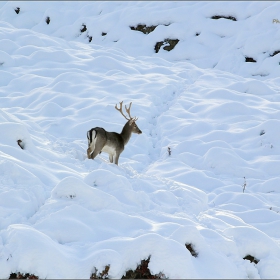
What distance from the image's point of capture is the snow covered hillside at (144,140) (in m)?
5.27

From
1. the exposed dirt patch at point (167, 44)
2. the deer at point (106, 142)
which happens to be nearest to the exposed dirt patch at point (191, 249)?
the deer at point (106, 142)

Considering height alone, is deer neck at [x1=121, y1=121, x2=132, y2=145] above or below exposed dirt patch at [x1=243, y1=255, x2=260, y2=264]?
above

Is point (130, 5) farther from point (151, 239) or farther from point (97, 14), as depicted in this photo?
point (151, 239)

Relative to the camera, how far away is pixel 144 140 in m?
13.1

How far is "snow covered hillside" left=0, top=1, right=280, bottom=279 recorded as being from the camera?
17.3 ft

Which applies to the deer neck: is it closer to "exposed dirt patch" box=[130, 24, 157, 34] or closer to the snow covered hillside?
the snow covered hillside

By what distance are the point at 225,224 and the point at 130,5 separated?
22.8m

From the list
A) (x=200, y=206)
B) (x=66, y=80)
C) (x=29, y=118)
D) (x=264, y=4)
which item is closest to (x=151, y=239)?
(x=200, y=206)

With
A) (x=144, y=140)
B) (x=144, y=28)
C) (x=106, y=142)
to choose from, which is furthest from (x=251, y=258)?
(x=144, y=28)

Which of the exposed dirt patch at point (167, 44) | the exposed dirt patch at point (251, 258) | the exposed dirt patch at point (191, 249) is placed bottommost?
the exposed dirt patch at point (191, 249)

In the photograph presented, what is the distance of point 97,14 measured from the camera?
27.8 m

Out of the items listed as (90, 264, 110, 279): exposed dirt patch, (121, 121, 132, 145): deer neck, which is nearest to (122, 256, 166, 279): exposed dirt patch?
(90, 264, 110, 279): exposed dirt patch

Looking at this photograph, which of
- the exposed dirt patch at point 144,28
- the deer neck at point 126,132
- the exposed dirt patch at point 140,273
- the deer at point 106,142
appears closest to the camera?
the exposed dirt patch at point 140,273

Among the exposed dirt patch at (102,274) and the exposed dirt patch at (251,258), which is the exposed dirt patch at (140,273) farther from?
the exposed dirt patch at (251,258)
